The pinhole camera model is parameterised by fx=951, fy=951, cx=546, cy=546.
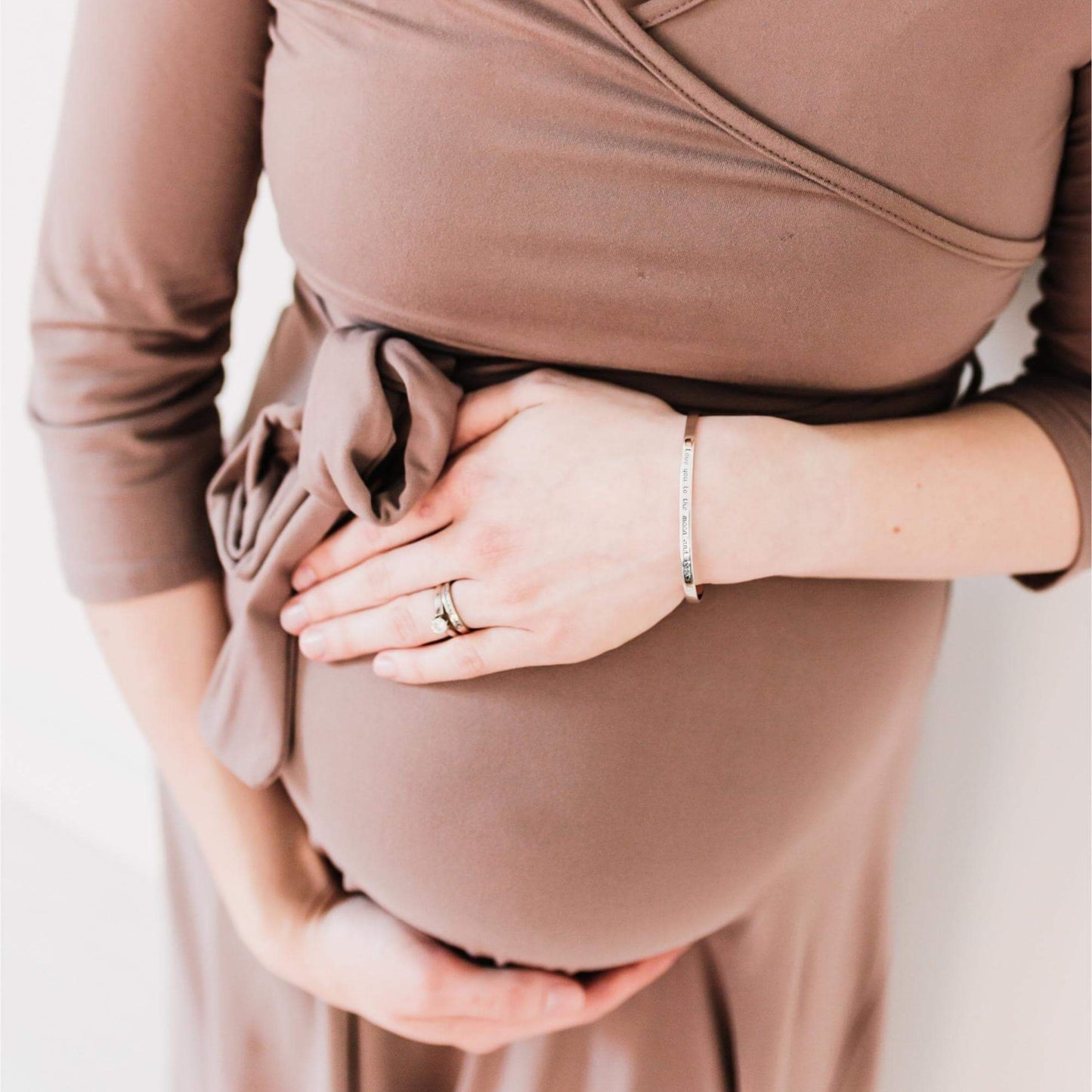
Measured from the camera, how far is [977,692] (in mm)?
938

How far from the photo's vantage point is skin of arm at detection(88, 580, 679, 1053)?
719 mm

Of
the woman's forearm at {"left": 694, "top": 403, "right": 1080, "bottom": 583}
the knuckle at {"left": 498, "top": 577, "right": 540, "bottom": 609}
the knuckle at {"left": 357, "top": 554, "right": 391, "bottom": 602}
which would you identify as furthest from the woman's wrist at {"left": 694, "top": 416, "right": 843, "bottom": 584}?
the knuckle at {"left": 357, "top": 554, "right": 391, "bottom": 602}

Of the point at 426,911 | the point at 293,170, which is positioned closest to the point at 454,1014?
the point at 426,911

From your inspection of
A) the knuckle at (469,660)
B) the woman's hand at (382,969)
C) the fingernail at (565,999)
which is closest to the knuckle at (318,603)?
the knuckle at (469,660)

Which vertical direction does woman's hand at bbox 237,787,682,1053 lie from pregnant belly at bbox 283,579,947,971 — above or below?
below

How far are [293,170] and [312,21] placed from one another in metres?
0.08

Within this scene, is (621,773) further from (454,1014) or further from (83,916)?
(83,916)

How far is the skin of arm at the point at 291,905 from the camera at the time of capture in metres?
0.72

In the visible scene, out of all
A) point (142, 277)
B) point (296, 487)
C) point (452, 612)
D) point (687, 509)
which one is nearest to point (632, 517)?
point (687, 509)

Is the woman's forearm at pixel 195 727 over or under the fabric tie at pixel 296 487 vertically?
under

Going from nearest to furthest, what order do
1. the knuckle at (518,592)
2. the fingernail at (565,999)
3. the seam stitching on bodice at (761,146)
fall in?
the seam stitching on bodice at (761,146) < the knuckle at (518,592) < the fingernail at (565,999)

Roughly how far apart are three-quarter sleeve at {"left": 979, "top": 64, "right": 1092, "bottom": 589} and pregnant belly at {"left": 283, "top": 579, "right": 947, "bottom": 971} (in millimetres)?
143

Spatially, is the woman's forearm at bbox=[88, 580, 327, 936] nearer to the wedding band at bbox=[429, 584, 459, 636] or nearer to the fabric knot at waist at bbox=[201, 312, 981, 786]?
the fabric knot at waist at bbox=[201, 312, 981, 786]

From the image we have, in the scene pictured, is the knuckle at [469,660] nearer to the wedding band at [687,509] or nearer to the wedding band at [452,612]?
the wedding band at [452,612]
